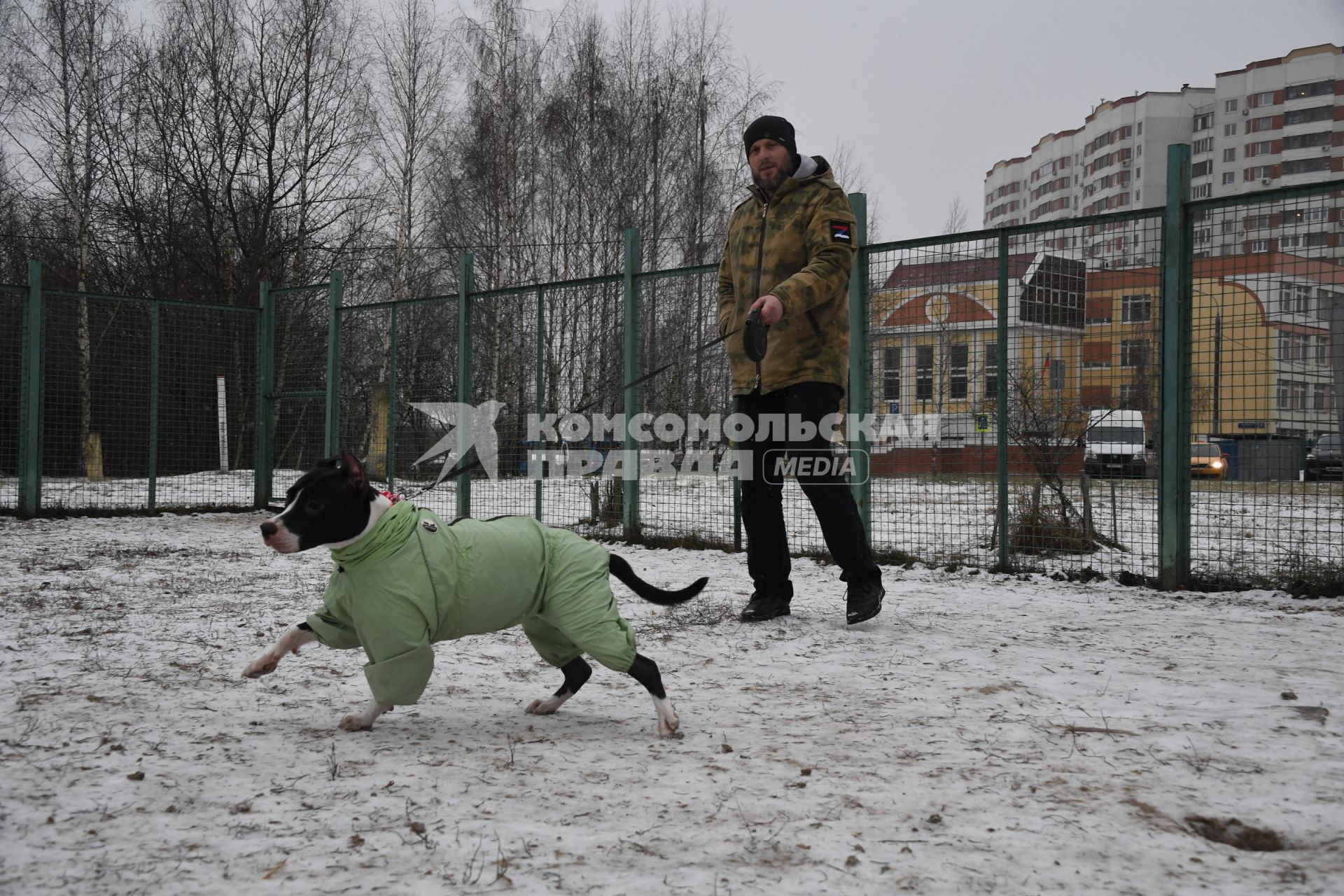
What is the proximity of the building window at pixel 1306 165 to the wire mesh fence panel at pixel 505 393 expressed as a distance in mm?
68918

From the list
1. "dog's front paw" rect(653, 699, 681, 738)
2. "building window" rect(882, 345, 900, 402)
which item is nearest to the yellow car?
"building window" rect(882, 345, 900, 402)

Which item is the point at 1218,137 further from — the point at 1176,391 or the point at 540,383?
the point at 1176,391

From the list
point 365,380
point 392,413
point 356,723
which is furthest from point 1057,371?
point 365,380

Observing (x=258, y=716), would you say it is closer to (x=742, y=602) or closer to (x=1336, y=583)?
(x=742, y=602)

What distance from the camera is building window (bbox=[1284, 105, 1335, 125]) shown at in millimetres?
60281

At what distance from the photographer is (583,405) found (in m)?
9.04

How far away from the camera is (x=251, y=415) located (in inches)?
433

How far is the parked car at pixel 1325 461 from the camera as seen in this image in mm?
5164

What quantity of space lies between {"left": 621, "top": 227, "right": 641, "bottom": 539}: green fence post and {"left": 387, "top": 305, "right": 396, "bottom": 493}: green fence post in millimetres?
2716

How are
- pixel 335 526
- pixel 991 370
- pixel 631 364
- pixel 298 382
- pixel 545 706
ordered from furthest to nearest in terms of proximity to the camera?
pixel 298 382, pixel 631 364, pixel 991 370, pixel 545 706, pixel 335 526

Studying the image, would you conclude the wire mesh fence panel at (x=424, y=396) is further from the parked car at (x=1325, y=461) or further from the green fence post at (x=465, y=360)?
the parked car at (x=1325, y=461)

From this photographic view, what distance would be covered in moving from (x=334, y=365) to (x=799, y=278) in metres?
7.01

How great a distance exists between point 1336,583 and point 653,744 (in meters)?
4.30

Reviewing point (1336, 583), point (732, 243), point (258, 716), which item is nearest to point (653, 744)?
point (258, 716)
